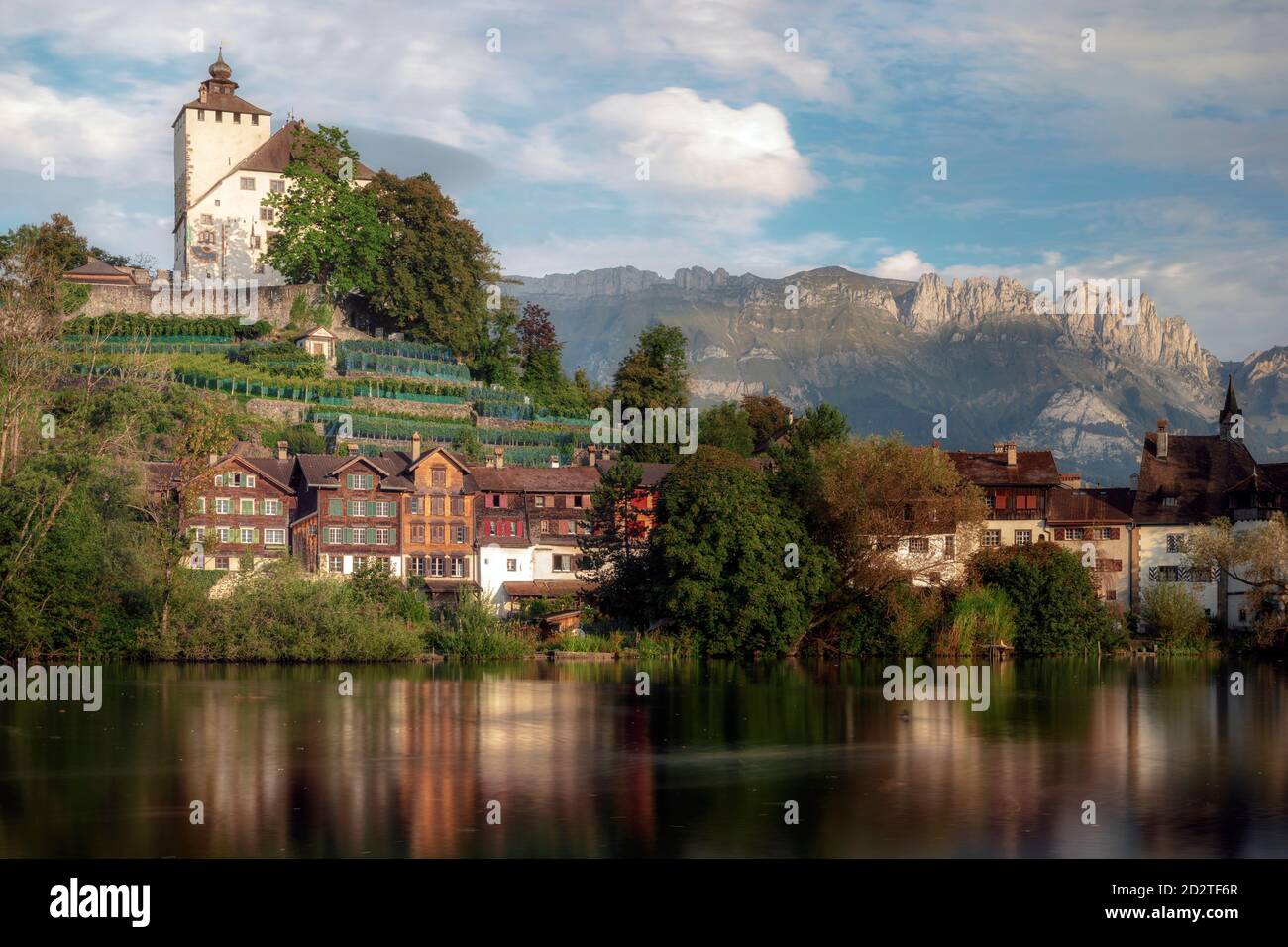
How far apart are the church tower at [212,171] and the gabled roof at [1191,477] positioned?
2378 inches

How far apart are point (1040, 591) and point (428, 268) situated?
46.7 meters

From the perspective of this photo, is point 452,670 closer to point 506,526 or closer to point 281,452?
point 506,526

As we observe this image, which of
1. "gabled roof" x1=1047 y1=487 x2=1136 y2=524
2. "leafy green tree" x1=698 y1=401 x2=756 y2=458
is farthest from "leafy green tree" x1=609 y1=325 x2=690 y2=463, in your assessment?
"gabled roof" x1=1047 y1=487 x2=1136 y2=524

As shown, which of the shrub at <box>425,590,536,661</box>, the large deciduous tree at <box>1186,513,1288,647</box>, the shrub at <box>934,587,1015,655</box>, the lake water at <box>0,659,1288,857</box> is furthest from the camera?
the large deciduous tree at <box>1186,513,1288,647</box>

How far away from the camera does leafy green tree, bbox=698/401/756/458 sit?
89.4 m

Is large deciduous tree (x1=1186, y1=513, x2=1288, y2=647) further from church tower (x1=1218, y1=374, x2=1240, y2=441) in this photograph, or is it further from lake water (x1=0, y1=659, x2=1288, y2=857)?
lake water (x1=0, y1=659, x2=1288, y2=857)

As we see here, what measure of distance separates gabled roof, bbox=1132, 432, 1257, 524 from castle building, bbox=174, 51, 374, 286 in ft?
184

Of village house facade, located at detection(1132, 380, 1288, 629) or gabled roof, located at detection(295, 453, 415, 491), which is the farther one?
village house facade, located at detection(1132, 380, 1288, 629)

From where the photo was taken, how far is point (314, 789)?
3488 centimetres

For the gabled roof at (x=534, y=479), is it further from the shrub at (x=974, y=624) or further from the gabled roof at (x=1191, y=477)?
the gabled roof at (x=1191, y=477)

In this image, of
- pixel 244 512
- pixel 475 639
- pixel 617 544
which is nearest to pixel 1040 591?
pixel 617 544

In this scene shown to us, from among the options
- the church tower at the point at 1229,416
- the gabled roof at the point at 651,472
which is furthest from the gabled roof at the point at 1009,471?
the gabled roof at the point at 651,472

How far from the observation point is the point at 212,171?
107 meters

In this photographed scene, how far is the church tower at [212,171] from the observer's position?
103625 mm
